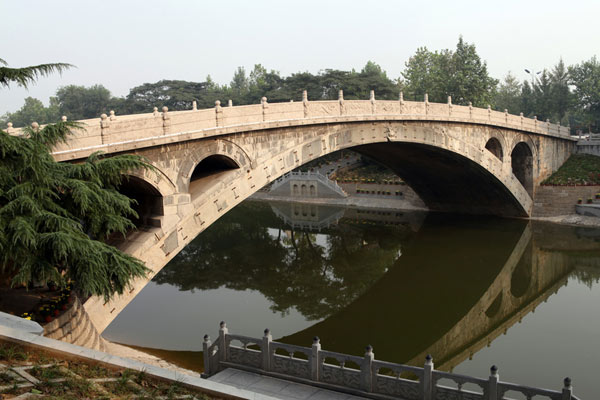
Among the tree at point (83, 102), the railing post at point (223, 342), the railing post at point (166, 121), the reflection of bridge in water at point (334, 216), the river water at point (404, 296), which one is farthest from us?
the tree at point (83, 102)

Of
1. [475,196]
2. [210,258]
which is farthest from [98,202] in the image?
[475,196]

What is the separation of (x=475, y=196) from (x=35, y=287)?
29.2 meters

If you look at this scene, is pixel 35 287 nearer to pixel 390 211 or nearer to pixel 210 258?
pixel 210 258

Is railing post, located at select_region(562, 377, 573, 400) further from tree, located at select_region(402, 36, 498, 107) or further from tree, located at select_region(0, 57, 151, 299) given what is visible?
tree, located at select_region(402, 36, 498, 107)

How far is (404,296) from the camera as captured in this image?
62.4 feet

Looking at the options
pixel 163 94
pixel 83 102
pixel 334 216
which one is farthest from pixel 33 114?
pixel 334 216

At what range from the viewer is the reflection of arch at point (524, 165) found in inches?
1318

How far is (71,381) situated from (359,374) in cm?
537

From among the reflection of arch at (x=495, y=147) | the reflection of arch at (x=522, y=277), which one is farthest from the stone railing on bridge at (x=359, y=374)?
the reflection of arch at (x=495, y=147)

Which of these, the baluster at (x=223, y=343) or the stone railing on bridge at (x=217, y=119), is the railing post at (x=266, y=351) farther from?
the stone railing on bridge at (x=217, y=119)

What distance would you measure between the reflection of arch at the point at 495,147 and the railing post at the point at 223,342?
2406cm

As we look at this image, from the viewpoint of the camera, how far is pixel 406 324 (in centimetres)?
1620

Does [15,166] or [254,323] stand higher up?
[15,166]

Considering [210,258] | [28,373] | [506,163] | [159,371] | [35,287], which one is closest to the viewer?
[28,373]
